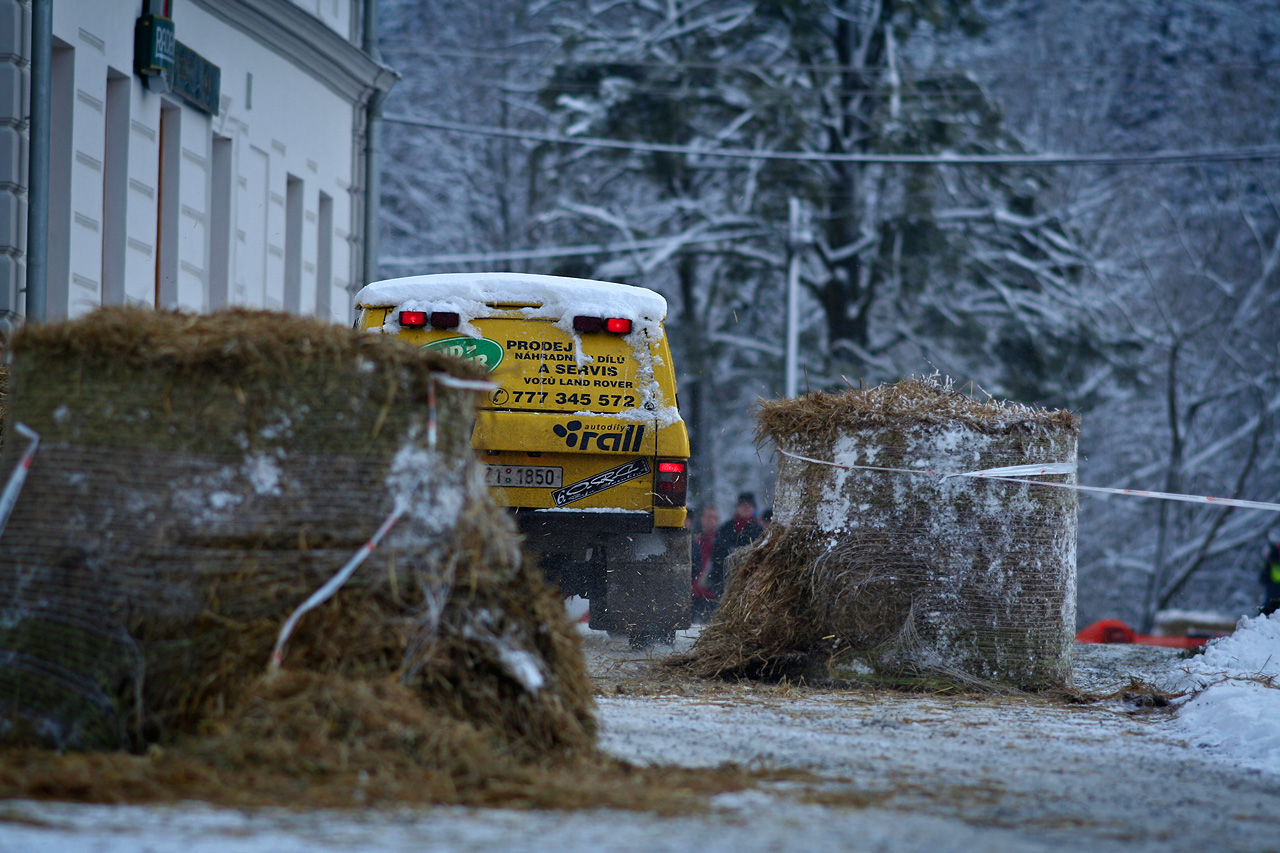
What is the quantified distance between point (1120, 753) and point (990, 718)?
988 millimetres

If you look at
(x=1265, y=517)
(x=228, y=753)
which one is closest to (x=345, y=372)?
(x=228, y=753)

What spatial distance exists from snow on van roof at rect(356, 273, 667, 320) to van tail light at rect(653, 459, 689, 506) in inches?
41.0

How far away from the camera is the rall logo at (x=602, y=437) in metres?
9.80

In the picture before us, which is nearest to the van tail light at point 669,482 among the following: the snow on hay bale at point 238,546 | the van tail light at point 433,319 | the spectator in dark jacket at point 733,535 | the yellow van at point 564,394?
the yellow van at point 564,394

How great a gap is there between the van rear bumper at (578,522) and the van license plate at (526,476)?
179 millimetres

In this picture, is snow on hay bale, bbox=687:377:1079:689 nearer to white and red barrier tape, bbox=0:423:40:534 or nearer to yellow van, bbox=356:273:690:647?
yellow van, bbox=356:273:690:647

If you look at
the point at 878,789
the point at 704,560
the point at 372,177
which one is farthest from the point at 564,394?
the point at 372,177

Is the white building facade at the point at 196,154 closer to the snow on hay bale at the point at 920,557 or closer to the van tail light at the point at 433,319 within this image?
the van tail light at the point at 433,319

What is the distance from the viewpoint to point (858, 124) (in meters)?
26.3

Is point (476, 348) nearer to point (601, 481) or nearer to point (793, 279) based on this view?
point (601, 481)

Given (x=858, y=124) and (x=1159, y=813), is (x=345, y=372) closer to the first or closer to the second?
(x=1159, y=813)

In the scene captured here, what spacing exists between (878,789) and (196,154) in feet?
42.9

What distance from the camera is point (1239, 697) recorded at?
6895mm

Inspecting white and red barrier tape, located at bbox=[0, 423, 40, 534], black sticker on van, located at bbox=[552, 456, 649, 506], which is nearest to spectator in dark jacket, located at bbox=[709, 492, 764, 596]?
black sticker on van, located at bbox=[552, 456, 649, 506]
